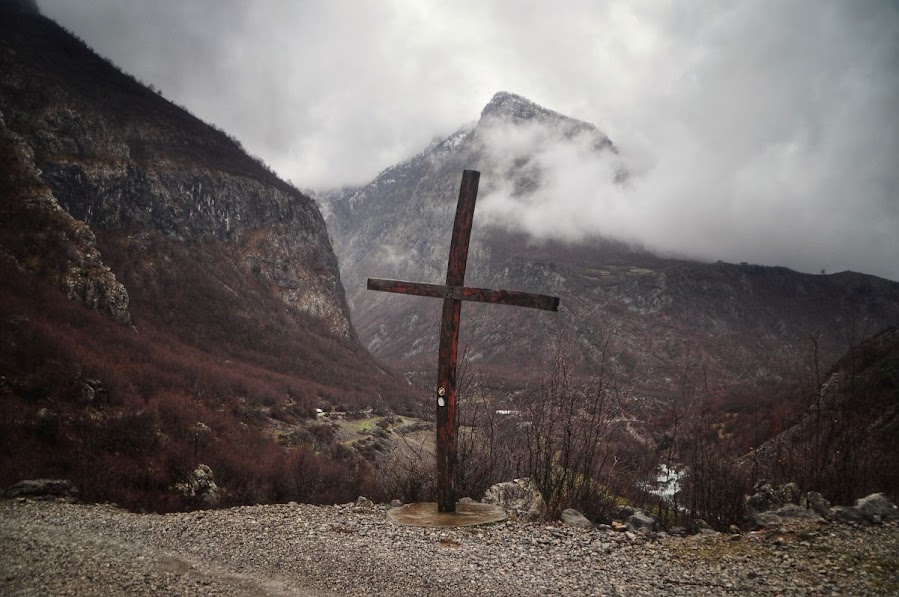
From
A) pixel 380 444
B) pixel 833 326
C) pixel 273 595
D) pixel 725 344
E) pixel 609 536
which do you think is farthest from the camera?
pixel 833 326

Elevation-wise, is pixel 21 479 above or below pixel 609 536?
below

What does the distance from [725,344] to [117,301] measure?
147 m

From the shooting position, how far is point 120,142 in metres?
56.3

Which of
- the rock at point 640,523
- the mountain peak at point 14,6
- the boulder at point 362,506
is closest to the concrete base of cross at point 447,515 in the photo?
the boulder at point 362,506

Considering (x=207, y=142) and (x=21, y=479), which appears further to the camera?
(x=207, y=142)

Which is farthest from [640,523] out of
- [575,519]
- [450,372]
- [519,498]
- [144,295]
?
[144,295]

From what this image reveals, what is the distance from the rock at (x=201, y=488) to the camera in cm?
1043

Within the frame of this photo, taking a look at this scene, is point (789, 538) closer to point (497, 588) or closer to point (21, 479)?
point (497, 588)

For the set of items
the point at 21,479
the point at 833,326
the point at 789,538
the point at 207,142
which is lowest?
the point at 21,479

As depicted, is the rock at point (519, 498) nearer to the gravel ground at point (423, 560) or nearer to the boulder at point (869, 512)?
the gravel ground at point (423, 560)

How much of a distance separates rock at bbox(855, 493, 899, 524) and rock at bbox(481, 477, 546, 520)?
3.37 metres

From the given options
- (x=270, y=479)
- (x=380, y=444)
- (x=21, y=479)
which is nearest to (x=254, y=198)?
(x=380, y=444)

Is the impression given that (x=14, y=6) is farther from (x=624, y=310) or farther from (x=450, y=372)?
(x=624, y=310)

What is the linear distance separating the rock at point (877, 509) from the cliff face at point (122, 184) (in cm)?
3812
